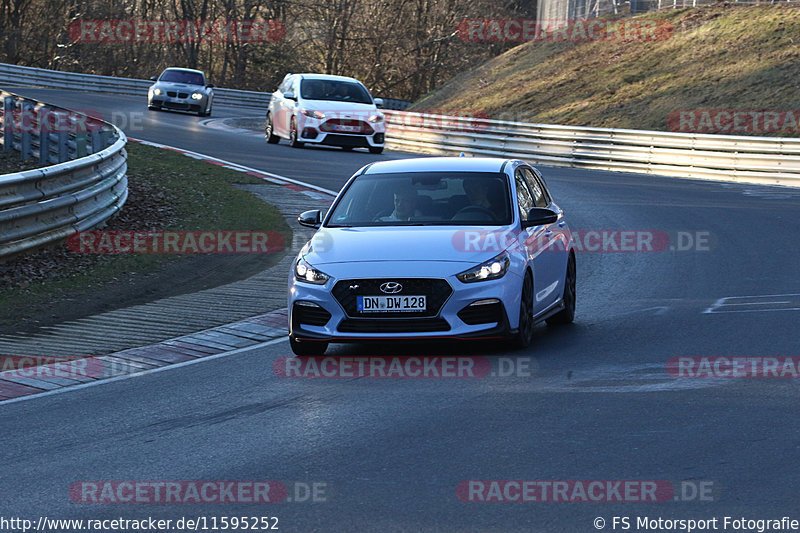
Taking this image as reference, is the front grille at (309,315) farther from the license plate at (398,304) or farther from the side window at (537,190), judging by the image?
the side window at (537,190)

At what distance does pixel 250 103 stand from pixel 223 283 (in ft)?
133

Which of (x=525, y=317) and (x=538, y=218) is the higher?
(x=538, y=218)

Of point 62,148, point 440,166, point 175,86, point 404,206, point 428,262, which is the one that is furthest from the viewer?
point 175,86

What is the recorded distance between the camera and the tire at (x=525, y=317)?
9438 millimetres

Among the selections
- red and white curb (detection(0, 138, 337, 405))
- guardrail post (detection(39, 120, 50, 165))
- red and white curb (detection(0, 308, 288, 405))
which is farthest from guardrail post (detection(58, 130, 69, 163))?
red and white curb (detection(0, 308, 288, 405))

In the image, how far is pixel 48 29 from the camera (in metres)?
58.9

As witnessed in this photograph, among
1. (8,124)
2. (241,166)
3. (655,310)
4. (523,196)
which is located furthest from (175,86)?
(523,196)

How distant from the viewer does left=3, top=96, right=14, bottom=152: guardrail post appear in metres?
21.3

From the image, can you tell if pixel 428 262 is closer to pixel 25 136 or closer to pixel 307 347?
pixel 307 347

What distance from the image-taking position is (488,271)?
9.27m

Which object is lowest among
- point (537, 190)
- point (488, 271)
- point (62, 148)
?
point (62, 148)

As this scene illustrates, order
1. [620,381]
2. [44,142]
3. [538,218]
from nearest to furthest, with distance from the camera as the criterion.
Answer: [620,381]
[538,218]
[44,142]

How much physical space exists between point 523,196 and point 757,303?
283 cm

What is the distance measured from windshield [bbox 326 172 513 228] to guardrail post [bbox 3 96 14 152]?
489 inches
